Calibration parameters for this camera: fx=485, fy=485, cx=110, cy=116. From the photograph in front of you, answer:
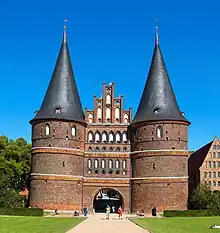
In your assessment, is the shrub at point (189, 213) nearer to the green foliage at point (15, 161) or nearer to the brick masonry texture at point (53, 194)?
the brick masonry texture at point (53, 194)

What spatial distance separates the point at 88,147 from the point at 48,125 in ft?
20.0

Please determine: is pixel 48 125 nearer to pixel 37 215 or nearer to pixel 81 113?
pixel 81 113

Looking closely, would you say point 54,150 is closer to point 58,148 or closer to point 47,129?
point 58,148

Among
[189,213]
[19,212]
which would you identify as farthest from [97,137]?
[189,213]

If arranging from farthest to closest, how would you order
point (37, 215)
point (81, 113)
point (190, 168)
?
point (190, 168), point (81, 113), point (37, 215)

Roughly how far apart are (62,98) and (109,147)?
8558 mm

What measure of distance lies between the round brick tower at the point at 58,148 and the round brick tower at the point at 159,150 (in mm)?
7022

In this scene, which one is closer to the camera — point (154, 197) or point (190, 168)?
point (154, 197)

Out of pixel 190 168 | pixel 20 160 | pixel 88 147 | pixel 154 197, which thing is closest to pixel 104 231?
pixel 154 197

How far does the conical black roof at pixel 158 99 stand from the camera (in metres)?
58.7

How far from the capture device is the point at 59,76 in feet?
199

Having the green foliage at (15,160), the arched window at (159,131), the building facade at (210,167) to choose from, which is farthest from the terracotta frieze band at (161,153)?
the building facade at (210,167)

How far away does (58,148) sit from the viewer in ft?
190

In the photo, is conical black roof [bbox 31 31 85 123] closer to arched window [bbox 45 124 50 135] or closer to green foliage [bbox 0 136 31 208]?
arched window [bbox 45 124 50 135]
